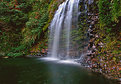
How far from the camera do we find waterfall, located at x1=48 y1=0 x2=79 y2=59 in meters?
6.02

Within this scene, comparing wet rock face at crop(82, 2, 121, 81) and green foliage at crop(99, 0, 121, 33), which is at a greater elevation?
green foliage at crop(99, 0, 121, 33)

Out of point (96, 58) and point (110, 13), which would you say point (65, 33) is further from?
point (110, 13)

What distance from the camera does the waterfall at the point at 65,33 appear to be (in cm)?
602

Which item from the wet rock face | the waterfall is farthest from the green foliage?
the waterfall

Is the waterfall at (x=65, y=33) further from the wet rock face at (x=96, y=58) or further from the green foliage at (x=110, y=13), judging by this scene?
the green foliage at (x=110, y=13)

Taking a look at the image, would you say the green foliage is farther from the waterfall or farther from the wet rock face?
the waterfall

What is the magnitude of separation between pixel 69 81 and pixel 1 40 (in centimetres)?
890

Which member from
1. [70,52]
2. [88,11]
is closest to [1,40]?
[70,52]

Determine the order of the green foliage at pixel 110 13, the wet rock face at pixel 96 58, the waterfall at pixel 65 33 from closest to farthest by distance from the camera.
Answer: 1. the wet rock face at pixel 96 58
2. the green foliage at pixel 110 13
3. the waterfall at pixel 65 33

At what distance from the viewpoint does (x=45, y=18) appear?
28.6ft

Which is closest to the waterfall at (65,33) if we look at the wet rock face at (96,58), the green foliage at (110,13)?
the wet rock face at (96,58)

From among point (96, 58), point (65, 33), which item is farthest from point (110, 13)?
point (65, 33)

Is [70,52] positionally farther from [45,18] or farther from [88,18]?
[45,18]

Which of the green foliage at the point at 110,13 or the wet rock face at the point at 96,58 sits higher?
the green foliage at the point at 110,13
